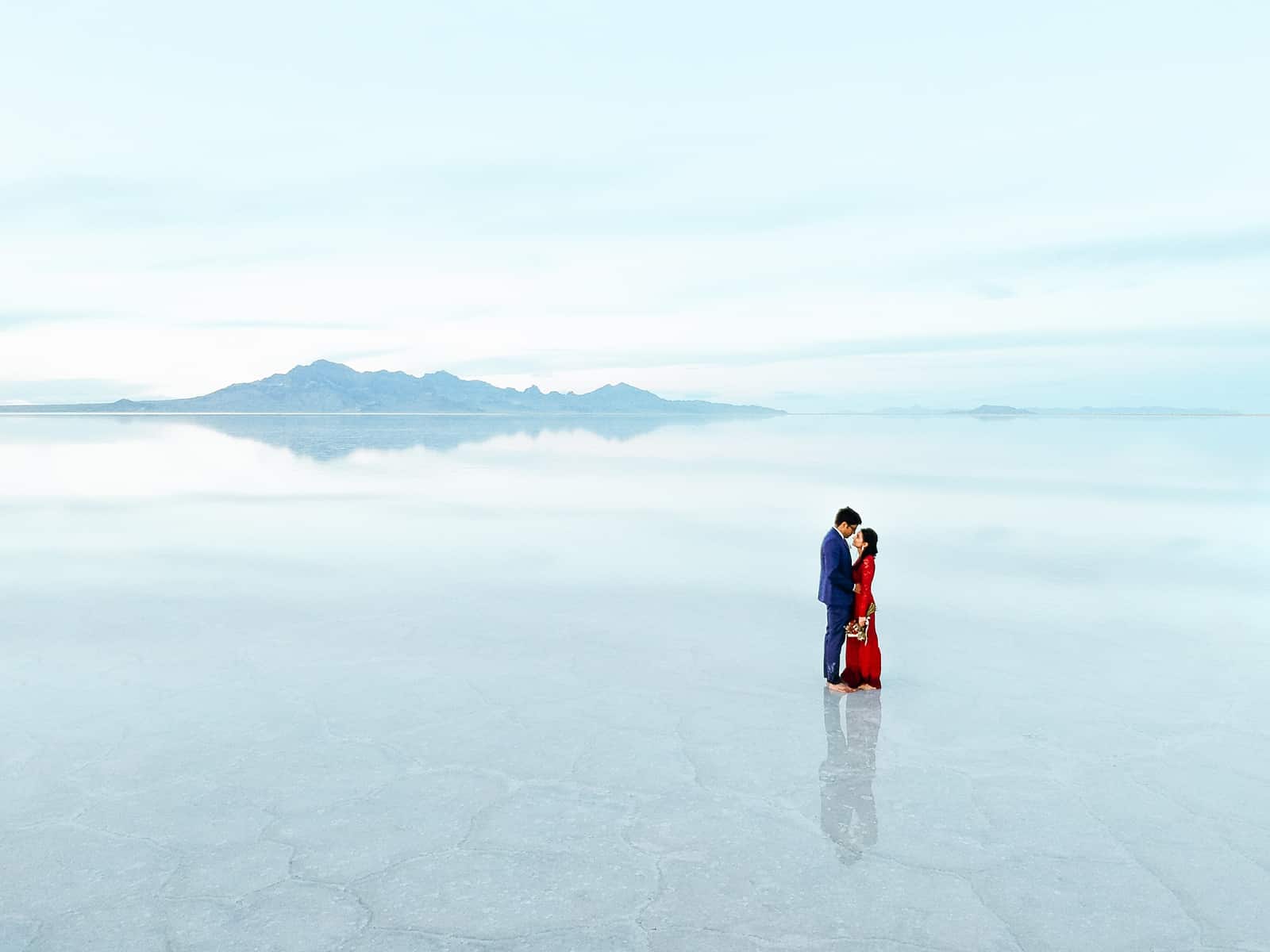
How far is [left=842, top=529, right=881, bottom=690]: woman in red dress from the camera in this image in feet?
21.7

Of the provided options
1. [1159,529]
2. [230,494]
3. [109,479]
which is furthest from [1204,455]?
[109,479]

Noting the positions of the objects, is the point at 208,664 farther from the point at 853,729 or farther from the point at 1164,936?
the point at 1164,936

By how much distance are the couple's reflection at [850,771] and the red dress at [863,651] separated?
106 millimetres

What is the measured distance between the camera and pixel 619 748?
5.56 metres

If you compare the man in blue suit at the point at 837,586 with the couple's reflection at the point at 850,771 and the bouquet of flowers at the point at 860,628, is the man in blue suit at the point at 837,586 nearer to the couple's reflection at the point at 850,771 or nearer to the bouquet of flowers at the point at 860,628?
the bouquet of flowers at the point at 860,628

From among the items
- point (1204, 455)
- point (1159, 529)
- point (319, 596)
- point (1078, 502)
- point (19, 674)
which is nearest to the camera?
point (19, 674)

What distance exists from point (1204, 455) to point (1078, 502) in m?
20.8

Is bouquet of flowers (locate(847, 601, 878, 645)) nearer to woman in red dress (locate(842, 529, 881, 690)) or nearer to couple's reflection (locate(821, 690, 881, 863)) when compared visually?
woman in red dress (locate(842, 529, 881, 690))

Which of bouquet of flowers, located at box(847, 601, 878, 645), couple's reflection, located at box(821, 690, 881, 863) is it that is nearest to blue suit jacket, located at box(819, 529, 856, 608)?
bouquet of flowers, located at box(847, 601, 878, 645)

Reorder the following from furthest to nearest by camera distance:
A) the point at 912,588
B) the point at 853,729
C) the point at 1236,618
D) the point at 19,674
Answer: the point at 912,588
the point at 1236,618
the point at 19,674
the point at 853,729

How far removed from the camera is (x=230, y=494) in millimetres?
19266

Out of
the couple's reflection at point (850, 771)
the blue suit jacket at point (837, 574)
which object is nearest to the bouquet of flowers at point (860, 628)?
the blue suit jacket at point (837, 574)

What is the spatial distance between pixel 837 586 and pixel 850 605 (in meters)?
0.19

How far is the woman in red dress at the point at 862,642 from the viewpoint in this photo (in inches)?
260
